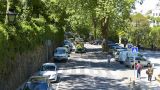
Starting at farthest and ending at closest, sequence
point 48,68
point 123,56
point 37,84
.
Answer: point 123,56, point 48,68, point 37,84

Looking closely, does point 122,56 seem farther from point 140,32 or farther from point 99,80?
point 140,32

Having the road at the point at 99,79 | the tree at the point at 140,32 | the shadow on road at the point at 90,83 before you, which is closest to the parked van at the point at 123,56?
the road at the point at 99,79

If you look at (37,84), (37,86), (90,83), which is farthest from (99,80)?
(37,86)

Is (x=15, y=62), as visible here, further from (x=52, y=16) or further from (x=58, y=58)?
(x=52, y=16)

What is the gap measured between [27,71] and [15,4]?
20.8 feet

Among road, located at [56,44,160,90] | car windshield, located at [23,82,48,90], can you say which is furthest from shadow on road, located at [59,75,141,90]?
car windshield, located at [23,82,48,90]

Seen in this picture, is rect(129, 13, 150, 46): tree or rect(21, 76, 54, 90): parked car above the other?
rect(129, 13, 150, 46): tree

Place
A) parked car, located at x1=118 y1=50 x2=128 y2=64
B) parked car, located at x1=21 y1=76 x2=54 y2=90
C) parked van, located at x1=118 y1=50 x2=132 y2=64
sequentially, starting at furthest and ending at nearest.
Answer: parked car, located at x1=118 y1=50 x2=128 y2=64
parked van, located at x1=118 y1=50 x2=132 y2=64
parked car, located at x1=21 y1=76 x2=54 y2=90

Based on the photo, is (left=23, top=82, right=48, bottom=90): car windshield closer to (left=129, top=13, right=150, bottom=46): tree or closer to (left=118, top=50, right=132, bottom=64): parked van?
(left=118, top=50, right=132, bottom=64): parked van

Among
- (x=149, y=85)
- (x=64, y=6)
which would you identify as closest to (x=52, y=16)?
(x=64, y=6)

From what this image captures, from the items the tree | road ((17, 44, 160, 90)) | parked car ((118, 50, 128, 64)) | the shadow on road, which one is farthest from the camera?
the tree

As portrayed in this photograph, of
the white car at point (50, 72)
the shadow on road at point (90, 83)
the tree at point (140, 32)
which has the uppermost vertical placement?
the tree at point (140, 32)

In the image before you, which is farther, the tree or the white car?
the tree

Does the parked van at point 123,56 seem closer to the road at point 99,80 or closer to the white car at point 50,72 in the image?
the road at point 99,80
